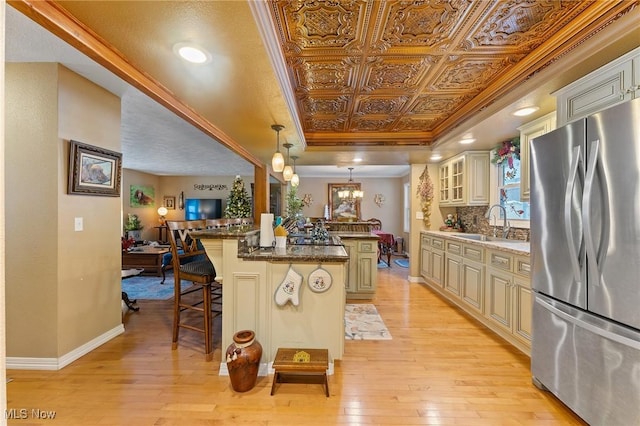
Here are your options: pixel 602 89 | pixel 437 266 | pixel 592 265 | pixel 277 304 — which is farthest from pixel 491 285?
pixel 277 304

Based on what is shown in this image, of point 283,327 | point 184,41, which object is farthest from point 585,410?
point 184,41

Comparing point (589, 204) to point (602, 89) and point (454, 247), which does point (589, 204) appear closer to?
point (602, 89)

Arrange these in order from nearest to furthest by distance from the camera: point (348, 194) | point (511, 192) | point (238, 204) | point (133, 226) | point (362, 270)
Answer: point (511, 192), point (362, 270), point (238, 204), point (133, 226), point (348, 194)

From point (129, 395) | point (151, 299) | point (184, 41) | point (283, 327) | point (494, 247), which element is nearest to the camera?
point (184, 41)

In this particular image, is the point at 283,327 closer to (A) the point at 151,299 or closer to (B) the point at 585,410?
(B) the point at 585,410

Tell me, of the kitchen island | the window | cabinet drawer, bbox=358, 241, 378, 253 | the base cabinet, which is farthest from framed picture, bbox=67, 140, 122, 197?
the window

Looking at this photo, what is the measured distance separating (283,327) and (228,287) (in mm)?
542

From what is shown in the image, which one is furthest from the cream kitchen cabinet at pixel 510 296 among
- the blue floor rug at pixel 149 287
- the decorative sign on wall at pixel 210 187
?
the decorative sign on wall at pixel 210 187

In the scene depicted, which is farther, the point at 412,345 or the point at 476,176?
the point at 476,176

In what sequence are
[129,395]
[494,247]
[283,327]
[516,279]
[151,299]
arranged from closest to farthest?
[129,395] < [283,327] < [516,279] < [494,247] < [151,299]

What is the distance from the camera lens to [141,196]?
7477 mm

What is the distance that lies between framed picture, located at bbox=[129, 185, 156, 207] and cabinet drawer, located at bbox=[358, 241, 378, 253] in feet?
21.5

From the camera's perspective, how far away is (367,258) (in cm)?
388

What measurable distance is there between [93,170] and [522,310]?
4.08 meters
